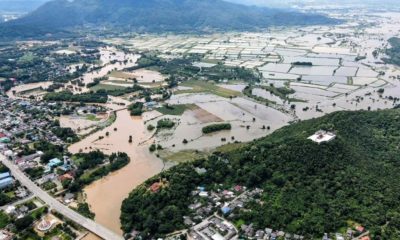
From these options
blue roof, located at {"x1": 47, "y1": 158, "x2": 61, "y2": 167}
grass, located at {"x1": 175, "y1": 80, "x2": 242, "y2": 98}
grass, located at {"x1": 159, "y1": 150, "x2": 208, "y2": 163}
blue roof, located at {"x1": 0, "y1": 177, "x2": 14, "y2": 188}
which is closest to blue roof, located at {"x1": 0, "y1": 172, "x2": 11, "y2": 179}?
blue roof, located at {"x1": 0, "y1": 177, "x2": 14, "y2": 188}

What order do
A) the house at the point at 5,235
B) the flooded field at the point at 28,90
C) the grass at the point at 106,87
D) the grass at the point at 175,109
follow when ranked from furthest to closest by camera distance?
the grass at the point at 106,87 → the flooded field at the point at 28,90 → the grass at the point at 175,109 → the house at the point at 5,235

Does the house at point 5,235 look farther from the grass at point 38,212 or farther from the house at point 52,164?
the house at point 52,164

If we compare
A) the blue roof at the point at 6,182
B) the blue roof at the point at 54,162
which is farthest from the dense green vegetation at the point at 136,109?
the blue roof at the point at 6,182

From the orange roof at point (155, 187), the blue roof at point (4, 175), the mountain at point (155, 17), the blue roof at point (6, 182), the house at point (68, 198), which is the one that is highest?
the mountain at point (155, 17)

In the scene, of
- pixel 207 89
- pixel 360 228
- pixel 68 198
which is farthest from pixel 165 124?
pixel 360 228

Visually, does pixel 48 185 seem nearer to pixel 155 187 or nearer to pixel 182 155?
pixel 155 187

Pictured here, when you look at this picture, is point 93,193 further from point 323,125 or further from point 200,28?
point 200,28

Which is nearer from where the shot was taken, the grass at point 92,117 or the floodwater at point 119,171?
the floodwater at point 119,171
